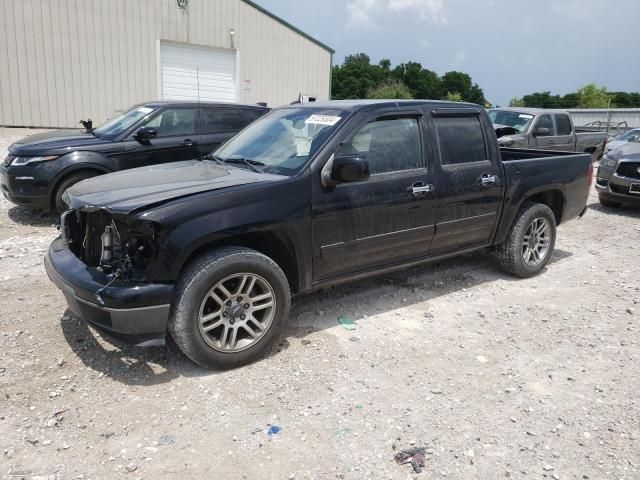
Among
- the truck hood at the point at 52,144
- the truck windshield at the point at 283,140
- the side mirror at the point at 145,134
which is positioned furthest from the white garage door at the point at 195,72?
the truck windshield at the point at 283,140

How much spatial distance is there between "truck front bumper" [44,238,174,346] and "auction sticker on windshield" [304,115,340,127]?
180 cm

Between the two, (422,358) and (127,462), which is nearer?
(127,462)

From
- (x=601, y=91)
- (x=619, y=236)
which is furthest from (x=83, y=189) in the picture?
(x=601, y=91)

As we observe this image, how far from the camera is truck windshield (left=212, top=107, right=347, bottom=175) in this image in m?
4.10

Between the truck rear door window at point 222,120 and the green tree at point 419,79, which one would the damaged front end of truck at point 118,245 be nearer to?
the truck rear door window at point 222,120

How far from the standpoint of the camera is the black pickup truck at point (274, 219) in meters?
3.33

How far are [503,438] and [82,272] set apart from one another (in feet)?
9.11

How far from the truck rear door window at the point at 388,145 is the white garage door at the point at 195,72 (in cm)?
1379

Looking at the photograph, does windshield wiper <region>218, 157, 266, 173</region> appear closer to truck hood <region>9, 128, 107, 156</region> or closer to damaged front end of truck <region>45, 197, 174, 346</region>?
damaged front end of truck <region>45, 197, 174, 346</region>

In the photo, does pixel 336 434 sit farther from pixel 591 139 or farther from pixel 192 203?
pixel 591 139

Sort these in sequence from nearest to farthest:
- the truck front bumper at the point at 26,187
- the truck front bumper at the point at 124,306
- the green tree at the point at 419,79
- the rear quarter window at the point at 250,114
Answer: the truck front bumper at the point at 124,306 → the truck front bumper at the point at 26,187 → the rear quarter window at the point at 250,114 → the green tree at the point at 419,79

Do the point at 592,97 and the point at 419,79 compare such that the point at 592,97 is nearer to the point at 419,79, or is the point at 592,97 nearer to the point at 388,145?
the point at 419,79

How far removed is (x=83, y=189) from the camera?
3.92m

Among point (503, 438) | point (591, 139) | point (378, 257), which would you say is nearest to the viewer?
point (503, 438)
